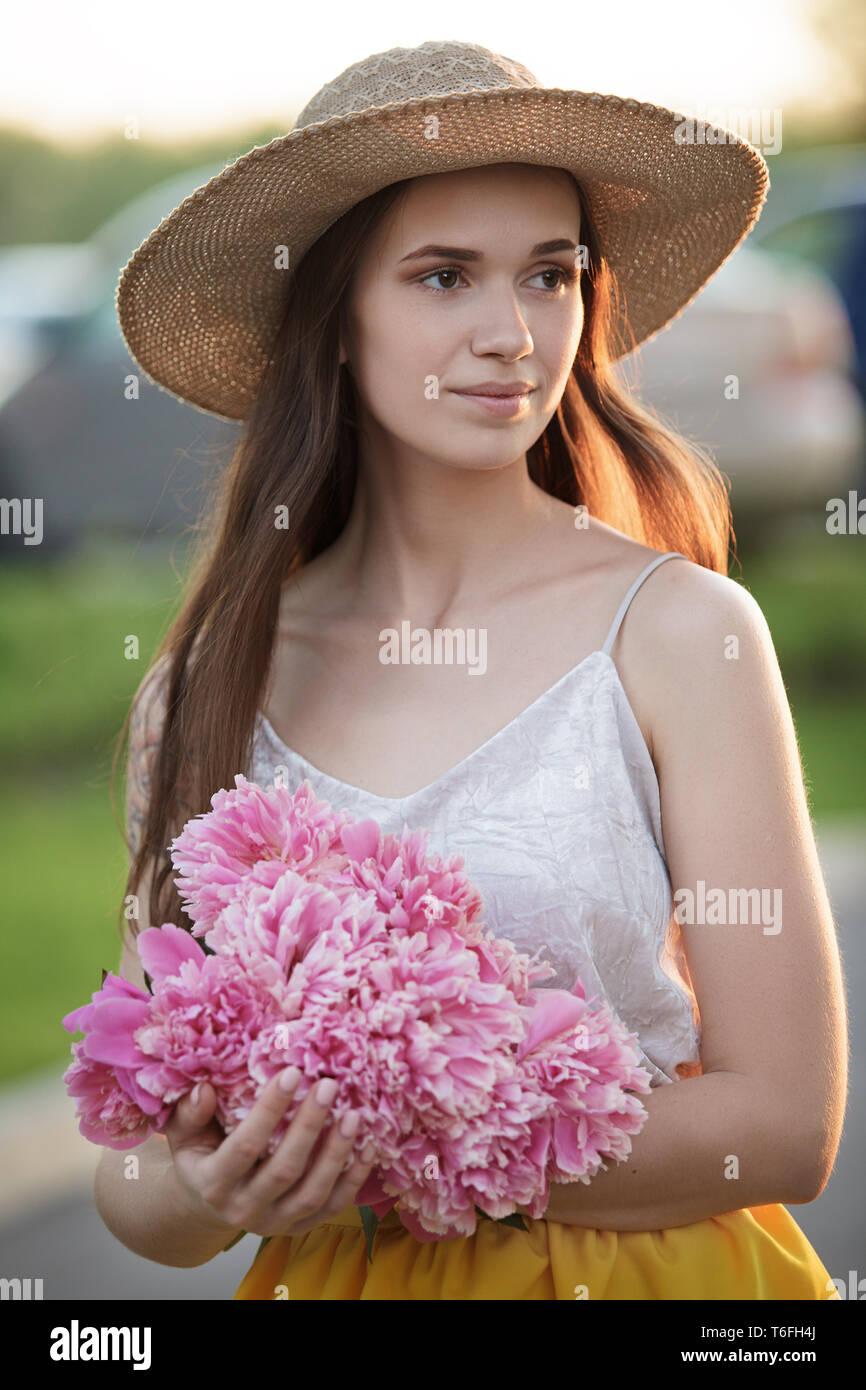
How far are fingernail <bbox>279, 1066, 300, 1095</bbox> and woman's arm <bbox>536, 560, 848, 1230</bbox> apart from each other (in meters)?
0.53

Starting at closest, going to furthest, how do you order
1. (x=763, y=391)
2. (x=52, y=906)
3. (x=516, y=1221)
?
(x=516, y=1221)
(x=52, y=906)
(x=763, y=391)

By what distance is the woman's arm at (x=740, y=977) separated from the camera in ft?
6.15

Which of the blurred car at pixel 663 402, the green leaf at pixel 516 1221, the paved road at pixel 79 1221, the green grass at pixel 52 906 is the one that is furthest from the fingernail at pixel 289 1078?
the blurred car at pixel 663 402

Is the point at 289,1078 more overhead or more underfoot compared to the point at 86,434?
more underfoot

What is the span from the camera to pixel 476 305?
6.81 feet

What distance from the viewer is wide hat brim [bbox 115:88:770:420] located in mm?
2043

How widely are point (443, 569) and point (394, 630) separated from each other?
0.13 m

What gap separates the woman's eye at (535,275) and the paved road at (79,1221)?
2.76 meters

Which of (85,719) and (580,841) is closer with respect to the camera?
(580,841)

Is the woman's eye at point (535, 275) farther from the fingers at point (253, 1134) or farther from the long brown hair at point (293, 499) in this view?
the fingers at point (253, 1134)

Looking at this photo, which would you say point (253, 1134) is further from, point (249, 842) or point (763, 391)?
point (763, 391)

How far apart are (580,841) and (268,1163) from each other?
2.11ft

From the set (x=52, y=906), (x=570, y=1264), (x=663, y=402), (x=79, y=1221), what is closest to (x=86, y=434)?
(x=52, y=906)

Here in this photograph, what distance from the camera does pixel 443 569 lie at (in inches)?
95.0
